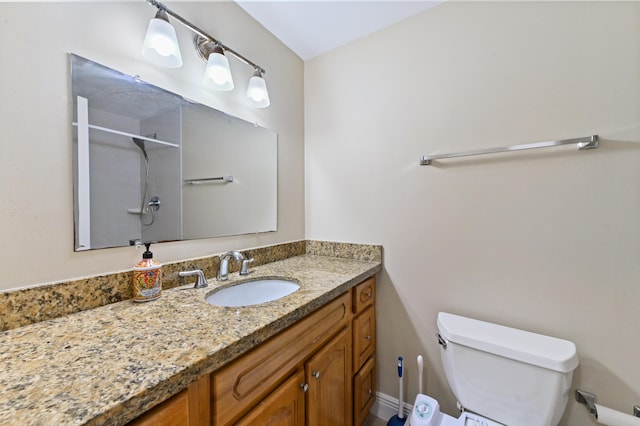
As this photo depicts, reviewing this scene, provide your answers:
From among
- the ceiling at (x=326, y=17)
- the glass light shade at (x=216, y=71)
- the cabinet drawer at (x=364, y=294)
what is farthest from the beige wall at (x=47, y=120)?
the cabinet drawer at (x=364, y=294)

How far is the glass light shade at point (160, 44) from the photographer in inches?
35.6

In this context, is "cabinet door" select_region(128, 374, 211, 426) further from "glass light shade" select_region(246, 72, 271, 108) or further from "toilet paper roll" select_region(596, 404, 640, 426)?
"toilet paper roll" select_region(596, 404, 640, 426)

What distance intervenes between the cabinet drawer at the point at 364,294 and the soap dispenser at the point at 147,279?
32.8 inches

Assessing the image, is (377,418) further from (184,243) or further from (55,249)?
(55,249)

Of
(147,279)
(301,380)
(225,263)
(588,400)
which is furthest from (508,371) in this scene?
(147,279)

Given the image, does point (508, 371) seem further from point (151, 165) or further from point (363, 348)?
point (151, 165)

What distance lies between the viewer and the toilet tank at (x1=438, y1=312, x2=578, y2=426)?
89 centimetres

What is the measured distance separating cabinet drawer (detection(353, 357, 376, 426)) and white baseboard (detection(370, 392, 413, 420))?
0.05m

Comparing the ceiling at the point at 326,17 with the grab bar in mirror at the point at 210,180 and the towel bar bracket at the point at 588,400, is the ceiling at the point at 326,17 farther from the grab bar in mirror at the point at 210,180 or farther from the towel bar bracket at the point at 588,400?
the towel bar bracket at the point at 588,400

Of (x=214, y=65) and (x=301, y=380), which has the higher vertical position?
(x=214, y=65)

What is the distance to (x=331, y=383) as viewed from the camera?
3.37 ft

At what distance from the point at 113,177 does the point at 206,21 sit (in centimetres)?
84

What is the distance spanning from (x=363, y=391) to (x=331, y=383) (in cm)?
42

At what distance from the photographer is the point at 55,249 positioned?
29.4 inches
